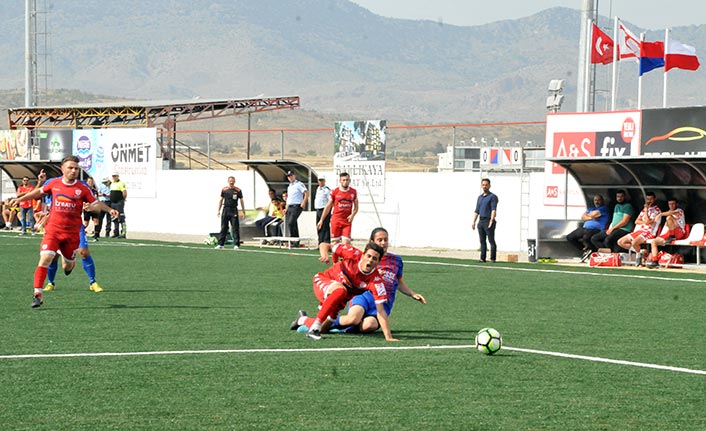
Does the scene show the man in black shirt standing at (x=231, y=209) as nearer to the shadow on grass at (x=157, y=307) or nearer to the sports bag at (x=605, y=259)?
the sports bag at (x=605, y=259)

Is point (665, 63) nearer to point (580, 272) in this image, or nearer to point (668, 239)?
point (668, 239)

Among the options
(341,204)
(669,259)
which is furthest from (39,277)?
(669,259)

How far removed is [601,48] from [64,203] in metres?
18.7

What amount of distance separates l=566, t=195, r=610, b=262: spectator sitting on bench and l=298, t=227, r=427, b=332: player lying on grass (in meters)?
14.3

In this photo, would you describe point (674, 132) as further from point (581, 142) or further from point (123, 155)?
point (123, 155)

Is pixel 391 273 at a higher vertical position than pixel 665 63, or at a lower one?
lower

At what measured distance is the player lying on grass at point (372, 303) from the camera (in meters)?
12.0

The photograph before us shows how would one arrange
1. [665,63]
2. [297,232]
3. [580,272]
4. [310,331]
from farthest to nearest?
[297,232] → [665,63] → [580,272] → [310,331]

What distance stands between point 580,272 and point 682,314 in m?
7.87

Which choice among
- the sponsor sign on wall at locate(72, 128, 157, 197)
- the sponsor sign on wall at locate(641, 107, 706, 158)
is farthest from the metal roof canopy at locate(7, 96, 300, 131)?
the sponsor sign on wall at locate(641, 107, 706, 158)

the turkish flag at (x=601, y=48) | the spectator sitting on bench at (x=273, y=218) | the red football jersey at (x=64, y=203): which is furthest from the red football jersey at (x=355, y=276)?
the spectator sitting on bench at (x=273, y=218)

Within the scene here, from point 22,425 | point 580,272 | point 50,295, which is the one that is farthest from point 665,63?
point 22,425

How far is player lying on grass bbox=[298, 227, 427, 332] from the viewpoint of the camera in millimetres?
12047

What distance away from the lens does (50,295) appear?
16453mm
